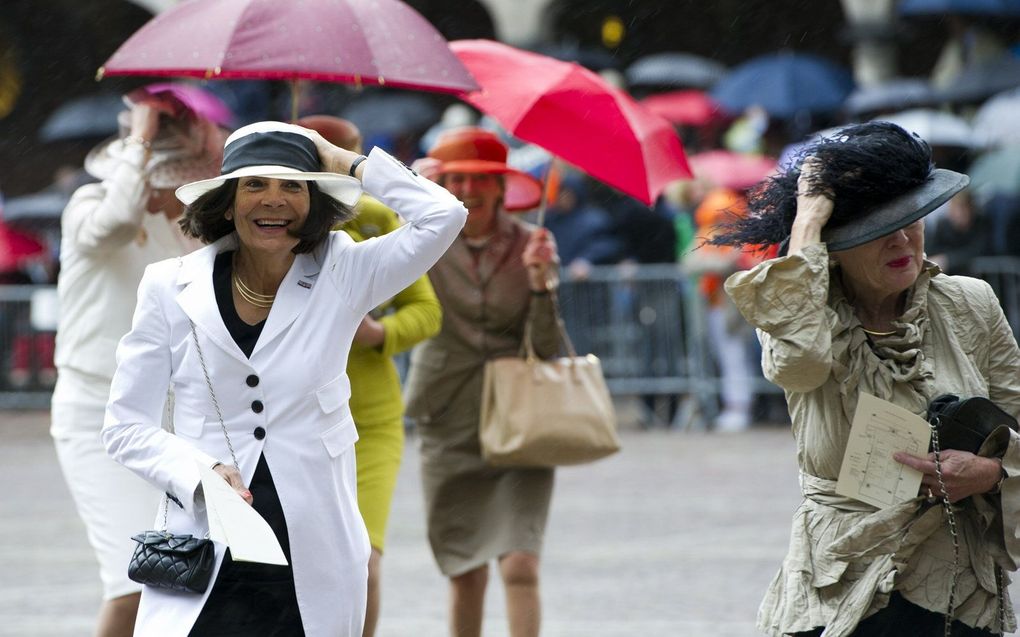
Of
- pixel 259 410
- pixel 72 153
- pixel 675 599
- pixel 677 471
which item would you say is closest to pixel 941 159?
pixel 677 471

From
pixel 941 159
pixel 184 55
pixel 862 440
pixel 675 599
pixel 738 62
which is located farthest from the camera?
pixel 738 62

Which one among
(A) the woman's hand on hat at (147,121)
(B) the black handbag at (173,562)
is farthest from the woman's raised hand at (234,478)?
(A) the woman's hand on hat at (147,121)

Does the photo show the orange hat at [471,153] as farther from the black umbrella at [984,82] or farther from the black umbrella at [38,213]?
the black umbrella at [38,213]

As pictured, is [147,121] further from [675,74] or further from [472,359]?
[675,74]

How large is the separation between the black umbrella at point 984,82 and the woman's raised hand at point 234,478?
13.7m

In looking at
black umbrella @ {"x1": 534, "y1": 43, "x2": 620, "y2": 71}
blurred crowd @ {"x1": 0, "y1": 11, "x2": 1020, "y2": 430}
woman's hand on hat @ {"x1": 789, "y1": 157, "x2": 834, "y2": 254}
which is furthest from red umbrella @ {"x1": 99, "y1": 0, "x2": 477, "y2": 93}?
black umbrella @ {"x1": 534, "y1": 43, "x2": 620, "y2": 71}

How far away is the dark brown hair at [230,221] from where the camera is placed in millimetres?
4543

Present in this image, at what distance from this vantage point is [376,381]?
620 centimetres

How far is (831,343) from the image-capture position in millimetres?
4371

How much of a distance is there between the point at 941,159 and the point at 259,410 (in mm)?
11391

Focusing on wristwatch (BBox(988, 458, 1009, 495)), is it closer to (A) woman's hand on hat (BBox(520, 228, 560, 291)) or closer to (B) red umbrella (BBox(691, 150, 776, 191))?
(A) woman's hand on hat (BBox(520, 228, 560, 291))

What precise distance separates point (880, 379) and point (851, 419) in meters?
0.12

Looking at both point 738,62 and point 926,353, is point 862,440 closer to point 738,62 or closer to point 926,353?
point 926,353

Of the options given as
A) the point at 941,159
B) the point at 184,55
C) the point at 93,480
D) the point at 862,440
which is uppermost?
the point at 184,55
